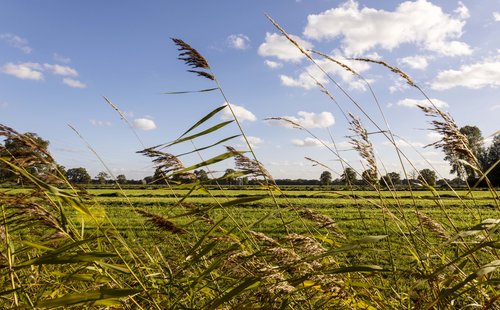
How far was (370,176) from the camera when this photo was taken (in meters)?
2.77

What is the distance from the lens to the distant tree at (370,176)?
8.82 ft

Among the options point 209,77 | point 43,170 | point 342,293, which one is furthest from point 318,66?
point 43,170

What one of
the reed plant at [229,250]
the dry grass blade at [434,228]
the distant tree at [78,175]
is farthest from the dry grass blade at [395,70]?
the distant tree at [78,175]

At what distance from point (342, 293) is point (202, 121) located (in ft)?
3.72

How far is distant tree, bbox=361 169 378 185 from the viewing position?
2.69 meters

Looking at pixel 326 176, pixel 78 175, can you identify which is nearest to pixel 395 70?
pixel 78 175

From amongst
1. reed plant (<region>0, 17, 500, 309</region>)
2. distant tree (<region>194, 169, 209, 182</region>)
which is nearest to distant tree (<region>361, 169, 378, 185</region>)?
reed plant (<region>0, 17, 500, 309</region>)

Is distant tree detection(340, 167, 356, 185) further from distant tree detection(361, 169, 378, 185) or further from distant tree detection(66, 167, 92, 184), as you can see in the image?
distant tree detection(66, 167, 92, 184)

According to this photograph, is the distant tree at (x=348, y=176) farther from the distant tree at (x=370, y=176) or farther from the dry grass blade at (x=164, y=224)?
the dry grass blade at (x=164, y=224)

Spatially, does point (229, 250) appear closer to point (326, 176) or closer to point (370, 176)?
point (370, 176)

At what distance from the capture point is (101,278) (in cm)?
221

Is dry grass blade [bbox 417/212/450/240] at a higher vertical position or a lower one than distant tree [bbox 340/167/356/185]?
lower

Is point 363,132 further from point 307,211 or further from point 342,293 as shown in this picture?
point 342,293

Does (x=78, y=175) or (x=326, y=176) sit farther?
(x=326, y=176)
